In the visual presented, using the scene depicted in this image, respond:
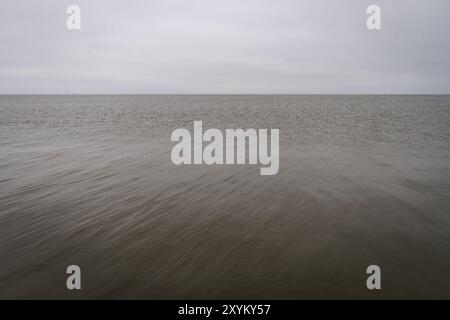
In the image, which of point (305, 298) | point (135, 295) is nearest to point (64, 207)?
point (135, 295)

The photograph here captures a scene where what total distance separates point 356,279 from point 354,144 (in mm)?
15434

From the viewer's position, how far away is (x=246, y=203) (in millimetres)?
8156

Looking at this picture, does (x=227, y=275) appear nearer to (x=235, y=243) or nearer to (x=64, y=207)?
(x=235, y=243)

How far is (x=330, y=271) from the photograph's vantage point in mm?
4949

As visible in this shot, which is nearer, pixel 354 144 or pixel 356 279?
pixel 356 279

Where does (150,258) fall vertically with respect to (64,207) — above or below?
below

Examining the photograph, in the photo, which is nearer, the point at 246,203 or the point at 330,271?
the point at 330,271

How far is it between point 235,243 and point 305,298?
1983 mm

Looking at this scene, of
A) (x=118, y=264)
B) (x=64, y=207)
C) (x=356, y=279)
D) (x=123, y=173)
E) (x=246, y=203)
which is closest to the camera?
(x=356, y=279)
